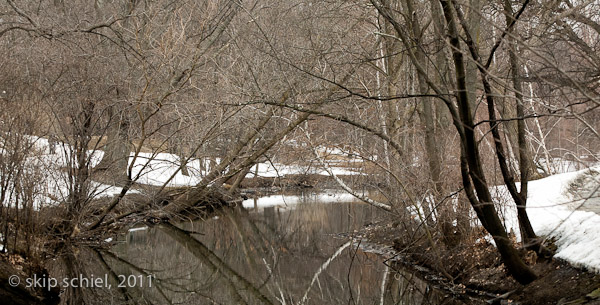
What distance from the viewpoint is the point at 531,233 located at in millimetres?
7160

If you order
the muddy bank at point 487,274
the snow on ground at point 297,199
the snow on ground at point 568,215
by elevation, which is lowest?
the muddy bank at point 487,274

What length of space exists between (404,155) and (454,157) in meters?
0.83

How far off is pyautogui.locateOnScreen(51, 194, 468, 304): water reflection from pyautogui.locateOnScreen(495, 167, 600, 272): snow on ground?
1.63m

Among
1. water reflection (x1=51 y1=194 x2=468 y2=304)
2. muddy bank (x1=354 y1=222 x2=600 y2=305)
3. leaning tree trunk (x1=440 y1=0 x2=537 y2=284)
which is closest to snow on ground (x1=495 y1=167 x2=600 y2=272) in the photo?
muddy bank (x1=354 y1=222 x2=600 y2=305)

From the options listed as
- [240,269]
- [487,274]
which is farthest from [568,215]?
[240,269]

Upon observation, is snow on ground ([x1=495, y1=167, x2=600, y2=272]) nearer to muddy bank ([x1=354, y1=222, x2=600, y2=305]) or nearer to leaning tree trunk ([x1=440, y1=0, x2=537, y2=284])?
muddy bank ([x1=354, y1=222, x2=600, y2=305])

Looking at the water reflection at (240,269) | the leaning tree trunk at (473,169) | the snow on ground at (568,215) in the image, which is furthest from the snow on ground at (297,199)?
the leaning tree trunk at (473,169)

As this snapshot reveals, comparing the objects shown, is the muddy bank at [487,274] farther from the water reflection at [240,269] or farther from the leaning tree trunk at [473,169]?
the water reflection at [240,269]

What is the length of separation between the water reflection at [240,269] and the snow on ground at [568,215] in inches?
64.2

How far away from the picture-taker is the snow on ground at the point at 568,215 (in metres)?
6.64

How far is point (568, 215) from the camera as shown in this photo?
21.4ft

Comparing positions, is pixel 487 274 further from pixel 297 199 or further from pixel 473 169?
pixel 297 199

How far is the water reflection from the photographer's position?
8.32 metres

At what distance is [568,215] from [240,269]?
5506 mm
